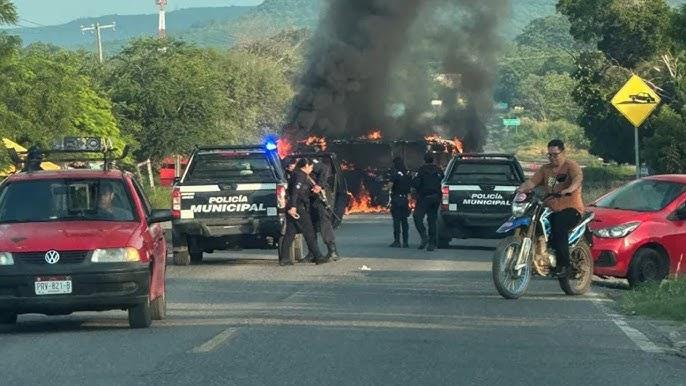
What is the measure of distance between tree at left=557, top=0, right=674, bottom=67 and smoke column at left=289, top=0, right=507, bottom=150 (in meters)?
9.12

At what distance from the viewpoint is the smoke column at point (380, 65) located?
155ft

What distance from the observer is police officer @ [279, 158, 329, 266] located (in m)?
22.3

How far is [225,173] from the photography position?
2270 cm

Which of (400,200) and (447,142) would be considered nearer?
(400,200)

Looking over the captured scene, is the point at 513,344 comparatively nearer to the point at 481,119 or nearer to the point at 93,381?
the point at 93,381

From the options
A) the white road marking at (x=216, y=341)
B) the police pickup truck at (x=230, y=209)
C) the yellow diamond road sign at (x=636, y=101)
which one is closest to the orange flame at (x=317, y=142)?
the yellow diamond road sign at (x=636, y=101)

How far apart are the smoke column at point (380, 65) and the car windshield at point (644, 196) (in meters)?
26.3

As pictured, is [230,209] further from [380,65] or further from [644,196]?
[380,65]

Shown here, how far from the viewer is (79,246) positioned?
1288 cm

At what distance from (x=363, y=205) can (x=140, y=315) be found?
1112 inches

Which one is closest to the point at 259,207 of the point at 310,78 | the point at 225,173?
the point at 225,173

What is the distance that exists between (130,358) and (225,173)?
11471 mm

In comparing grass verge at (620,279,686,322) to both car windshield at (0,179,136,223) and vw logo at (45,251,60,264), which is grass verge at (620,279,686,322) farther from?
vw logo at (45,251,60,264)

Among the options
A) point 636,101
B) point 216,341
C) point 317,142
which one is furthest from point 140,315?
point 317,142
